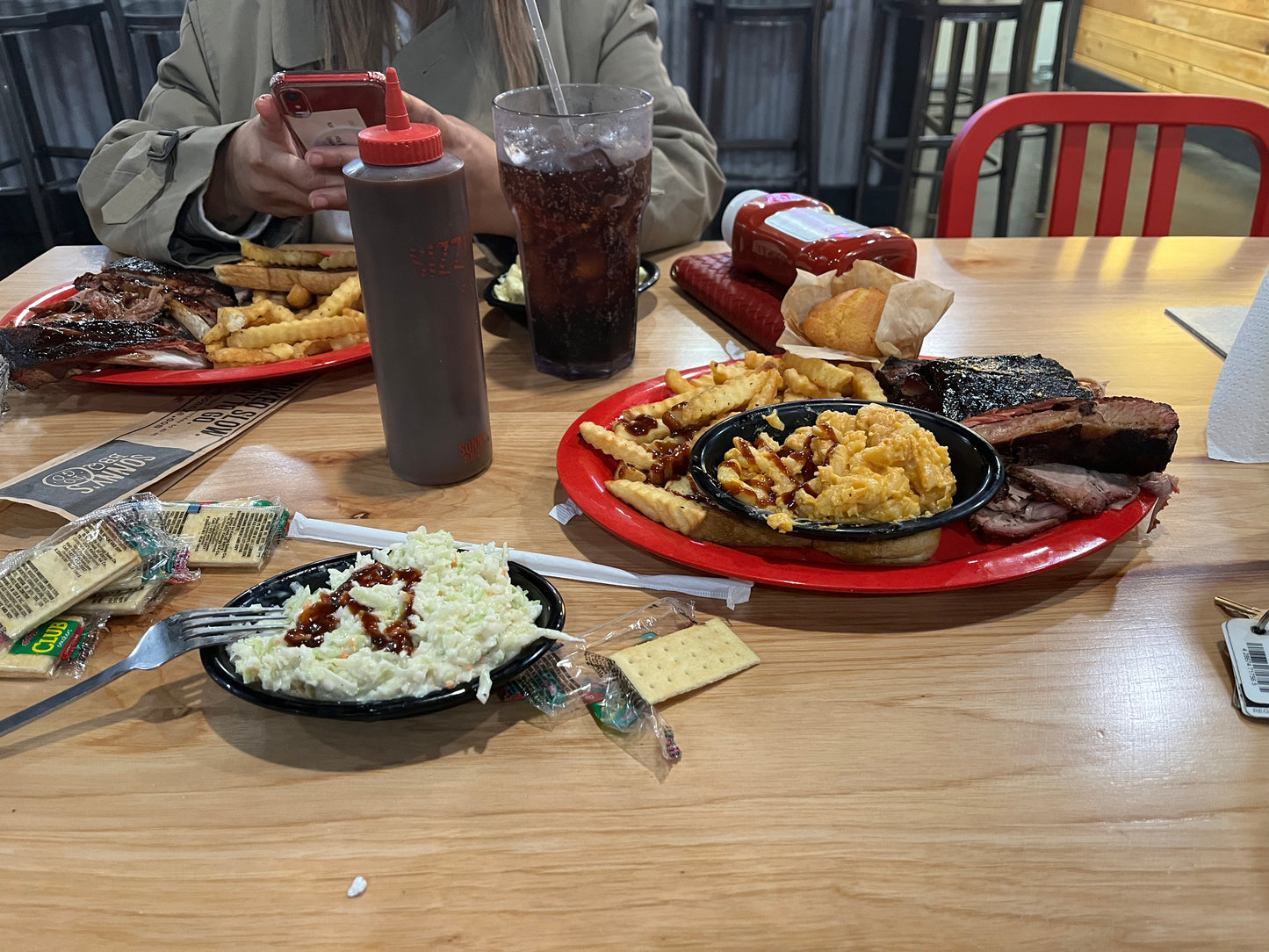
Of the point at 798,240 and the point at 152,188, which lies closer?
the point at 798,240

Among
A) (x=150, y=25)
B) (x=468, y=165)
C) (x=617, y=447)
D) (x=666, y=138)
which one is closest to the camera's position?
(x=617, y=447)

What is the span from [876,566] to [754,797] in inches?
13.6

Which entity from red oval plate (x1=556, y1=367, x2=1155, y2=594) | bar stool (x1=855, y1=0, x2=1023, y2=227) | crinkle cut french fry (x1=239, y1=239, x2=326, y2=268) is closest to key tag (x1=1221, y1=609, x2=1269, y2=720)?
red oval plate (x1=556, y1=367, x2=1155, y2=594)

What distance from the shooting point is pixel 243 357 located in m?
1.52

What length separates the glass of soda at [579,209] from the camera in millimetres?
1417

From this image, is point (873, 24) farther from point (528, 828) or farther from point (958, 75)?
point (528, 828)

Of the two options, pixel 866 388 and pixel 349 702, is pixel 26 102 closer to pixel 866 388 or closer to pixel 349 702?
pixel 866 388

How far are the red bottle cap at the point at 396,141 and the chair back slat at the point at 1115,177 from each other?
6.31 ft

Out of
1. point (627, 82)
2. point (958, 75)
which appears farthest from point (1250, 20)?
point (627, 82)

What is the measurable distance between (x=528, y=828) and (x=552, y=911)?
0.27 feet

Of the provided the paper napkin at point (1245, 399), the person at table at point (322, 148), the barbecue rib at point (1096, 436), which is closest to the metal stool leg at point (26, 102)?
the person at table at point (322, 148)

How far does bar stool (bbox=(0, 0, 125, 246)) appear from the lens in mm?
4633

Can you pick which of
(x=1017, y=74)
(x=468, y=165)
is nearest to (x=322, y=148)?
(x=468, y=165)

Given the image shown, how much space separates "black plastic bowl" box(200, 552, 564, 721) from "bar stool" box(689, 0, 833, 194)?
15.4ft
